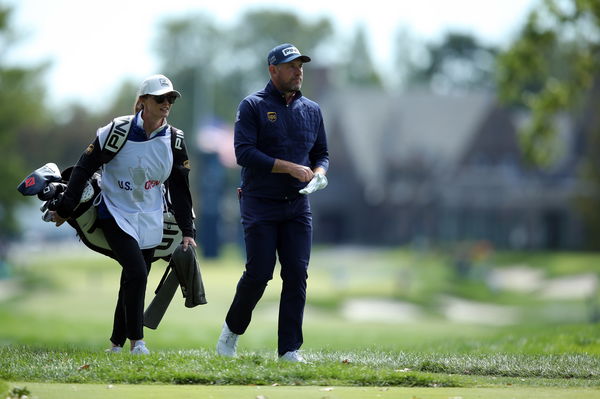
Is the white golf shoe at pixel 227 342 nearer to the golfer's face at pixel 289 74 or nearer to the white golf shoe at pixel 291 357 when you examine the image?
the white golf shoe at pixel 291 357

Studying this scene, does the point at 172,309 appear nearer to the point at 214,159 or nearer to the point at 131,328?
the point at 131,328

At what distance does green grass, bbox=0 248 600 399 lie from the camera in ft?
26.0

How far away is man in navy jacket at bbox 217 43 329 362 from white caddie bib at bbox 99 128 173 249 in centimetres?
58

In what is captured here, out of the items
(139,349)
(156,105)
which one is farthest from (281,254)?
(156,105)

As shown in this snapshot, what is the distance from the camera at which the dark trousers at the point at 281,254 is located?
8773mm

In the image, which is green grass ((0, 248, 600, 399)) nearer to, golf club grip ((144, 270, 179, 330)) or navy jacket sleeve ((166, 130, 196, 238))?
golf club grip ((144, 270, 179, 330))

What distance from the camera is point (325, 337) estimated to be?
910 inches

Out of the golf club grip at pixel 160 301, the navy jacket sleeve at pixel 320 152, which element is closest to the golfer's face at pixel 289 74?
the navy jacket sleeve at pixel 320 152

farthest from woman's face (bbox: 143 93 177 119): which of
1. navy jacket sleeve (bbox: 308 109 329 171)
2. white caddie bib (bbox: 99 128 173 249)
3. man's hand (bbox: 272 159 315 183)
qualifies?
navy jacket sleeve (bbox: 308 109 329 171)

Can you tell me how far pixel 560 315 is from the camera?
1241 inches

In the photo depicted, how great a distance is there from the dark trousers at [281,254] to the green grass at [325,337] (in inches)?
12.7

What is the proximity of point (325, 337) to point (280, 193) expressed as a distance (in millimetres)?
14612

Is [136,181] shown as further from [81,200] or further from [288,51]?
[288,51]

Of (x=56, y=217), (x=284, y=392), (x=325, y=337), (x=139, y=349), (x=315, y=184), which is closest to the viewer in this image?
(x=284, y=392)
